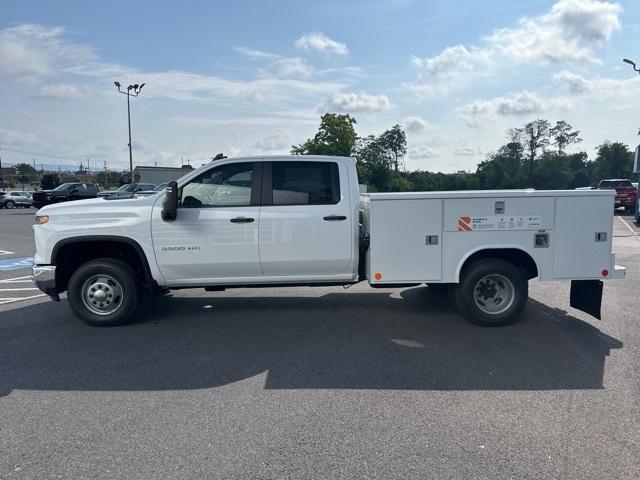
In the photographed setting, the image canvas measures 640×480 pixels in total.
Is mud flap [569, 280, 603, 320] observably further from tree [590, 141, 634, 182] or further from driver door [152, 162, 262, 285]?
tree [590, 141, 634, 182]

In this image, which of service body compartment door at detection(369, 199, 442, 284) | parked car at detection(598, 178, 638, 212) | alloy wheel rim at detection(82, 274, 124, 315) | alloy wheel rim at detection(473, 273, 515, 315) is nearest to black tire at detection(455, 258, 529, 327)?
alloy wheel rim at detection(473, 273, 515, 315)

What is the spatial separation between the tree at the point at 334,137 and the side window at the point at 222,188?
38.3 m

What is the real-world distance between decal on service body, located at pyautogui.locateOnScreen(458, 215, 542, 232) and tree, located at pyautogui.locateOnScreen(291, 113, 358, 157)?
127 ft

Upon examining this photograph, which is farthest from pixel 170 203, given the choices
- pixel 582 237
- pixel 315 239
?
pixel 582 237

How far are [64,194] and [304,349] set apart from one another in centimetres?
3220

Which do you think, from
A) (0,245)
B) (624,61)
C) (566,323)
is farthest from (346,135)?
(566,323)

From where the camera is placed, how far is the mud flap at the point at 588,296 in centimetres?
623

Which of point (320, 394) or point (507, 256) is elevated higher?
point (507, 256)

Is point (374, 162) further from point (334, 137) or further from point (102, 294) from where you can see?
point (102, 294)

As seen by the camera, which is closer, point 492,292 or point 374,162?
point 492,292

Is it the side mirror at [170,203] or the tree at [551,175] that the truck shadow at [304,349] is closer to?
the side mirror at [170,203]

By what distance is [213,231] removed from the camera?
618 cm

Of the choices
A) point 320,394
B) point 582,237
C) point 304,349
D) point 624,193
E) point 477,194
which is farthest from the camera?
point 624,193

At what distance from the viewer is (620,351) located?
5453 millimetres
